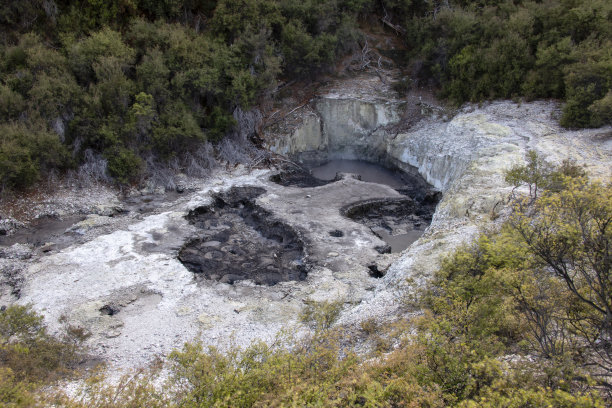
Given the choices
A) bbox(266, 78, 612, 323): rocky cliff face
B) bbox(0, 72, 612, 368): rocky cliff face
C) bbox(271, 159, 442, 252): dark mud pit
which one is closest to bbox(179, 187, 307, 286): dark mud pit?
bbox(0, 72, 612, 368): rocky cliff face

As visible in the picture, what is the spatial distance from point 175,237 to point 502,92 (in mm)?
19332

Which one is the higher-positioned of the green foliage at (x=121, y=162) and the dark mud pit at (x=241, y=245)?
the green foliage at (x=121, y=162)

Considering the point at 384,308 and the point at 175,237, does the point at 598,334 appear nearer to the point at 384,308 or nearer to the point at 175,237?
the point at 384,308

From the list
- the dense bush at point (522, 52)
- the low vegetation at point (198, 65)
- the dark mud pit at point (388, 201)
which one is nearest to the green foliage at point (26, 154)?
the low vegetation at point (198, 65)

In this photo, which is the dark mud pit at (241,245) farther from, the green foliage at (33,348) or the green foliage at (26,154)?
the green foliage at (26,154)

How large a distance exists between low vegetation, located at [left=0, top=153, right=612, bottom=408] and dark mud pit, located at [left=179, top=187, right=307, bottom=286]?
245 inches

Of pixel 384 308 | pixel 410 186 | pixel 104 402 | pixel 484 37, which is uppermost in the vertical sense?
pixel 484 37

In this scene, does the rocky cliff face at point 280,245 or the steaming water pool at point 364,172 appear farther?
the steaming water pool at point 364,172

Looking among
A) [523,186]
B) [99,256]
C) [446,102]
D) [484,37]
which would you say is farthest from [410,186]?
[99,256]

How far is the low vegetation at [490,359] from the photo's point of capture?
6012 millimetres

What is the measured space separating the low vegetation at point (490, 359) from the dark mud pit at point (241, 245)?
622cm

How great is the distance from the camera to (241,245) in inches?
660

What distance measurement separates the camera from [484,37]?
24031 millimetres

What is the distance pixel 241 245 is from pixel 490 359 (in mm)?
11920
